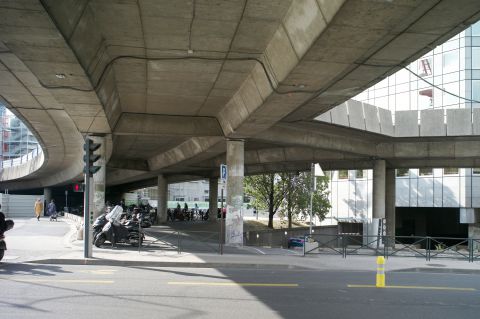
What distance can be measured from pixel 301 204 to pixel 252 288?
40.8m

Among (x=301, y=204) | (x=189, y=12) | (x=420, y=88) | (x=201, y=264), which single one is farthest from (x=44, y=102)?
(x=420, y=88)

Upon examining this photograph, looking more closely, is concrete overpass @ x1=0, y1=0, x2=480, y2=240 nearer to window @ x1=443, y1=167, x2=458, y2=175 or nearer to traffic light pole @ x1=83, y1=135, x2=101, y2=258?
traffic light pole @ x1=83, y1=135, x2=101, y2=258

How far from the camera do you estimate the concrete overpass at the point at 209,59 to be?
10.1m

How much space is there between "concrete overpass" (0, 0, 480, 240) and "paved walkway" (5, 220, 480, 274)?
5.18m

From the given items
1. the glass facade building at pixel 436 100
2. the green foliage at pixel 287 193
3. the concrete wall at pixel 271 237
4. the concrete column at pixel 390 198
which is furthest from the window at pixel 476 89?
the concrete wall at pixel 271 237

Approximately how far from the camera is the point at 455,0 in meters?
9.08

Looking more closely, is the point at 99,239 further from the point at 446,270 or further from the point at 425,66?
the point at 425,66

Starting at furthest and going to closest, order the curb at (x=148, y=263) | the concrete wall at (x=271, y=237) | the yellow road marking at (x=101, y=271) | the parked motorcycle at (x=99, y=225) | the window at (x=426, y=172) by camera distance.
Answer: the window at (x=426, y=172) → the concrete wall at (x=271, y=237) → the parked motorcycle at (x=99, y=225) → the curb at (x=148, y=263) → the yellow road marking at (x=101, y=271)

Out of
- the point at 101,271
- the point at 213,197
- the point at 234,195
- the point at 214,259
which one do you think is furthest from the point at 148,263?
the point at 213,197

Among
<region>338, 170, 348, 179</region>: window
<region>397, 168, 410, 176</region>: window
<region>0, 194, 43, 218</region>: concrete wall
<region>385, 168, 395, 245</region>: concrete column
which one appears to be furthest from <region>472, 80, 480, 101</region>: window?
<region>0, 194, 43, 218</region>: concrete wall

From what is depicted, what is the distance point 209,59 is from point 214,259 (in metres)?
6.81

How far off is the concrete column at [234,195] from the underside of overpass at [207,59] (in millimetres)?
764

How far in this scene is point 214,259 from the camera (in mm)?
17281

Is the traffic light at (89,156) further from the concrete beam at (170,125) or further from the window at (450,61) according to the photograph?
→ the window at (450,61)
